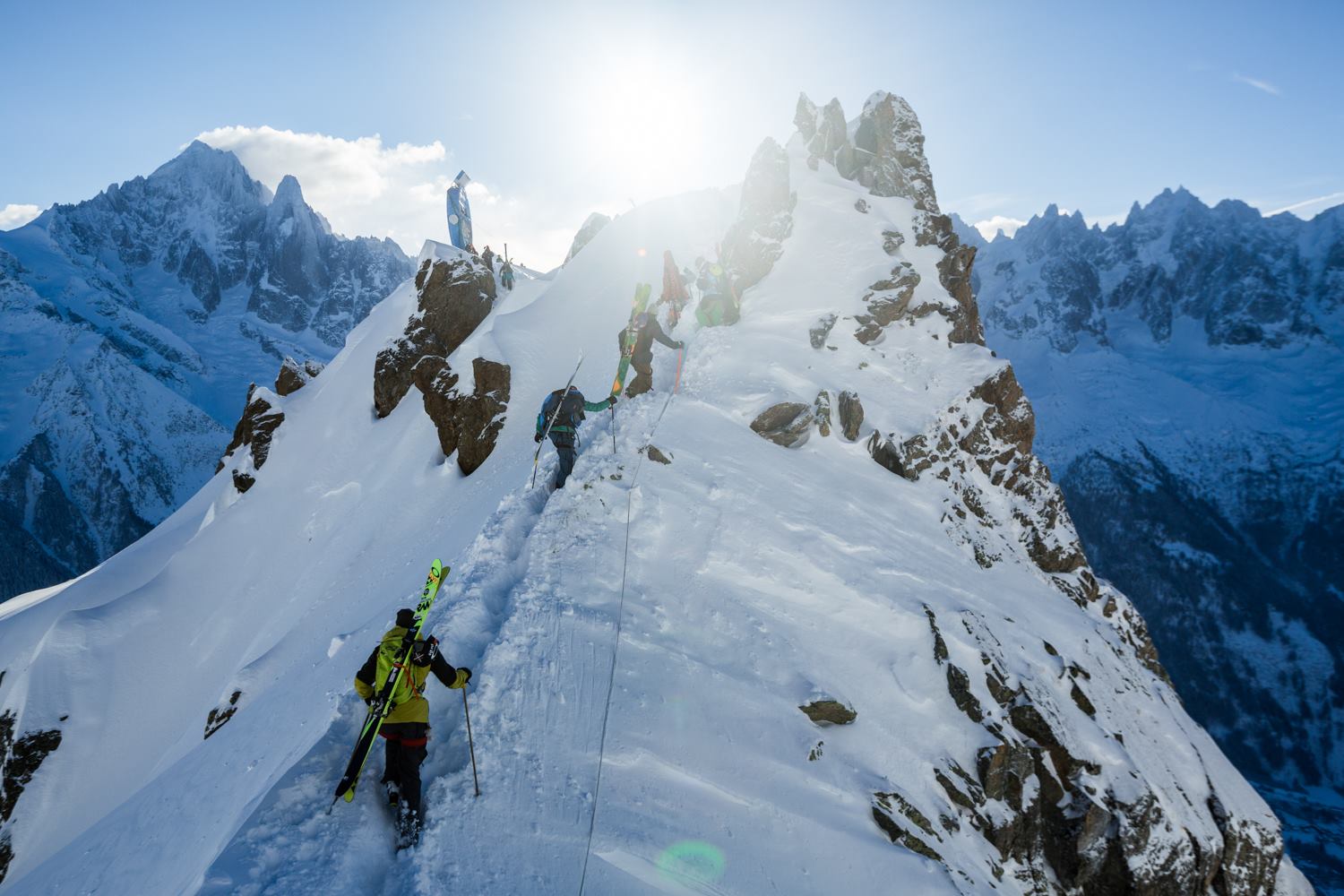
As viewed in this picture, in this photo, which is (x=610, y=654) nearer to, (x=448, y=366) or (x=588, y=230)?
(x=448, y=366)

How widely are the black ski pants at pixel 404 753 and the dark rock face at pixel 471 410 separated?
569 inches

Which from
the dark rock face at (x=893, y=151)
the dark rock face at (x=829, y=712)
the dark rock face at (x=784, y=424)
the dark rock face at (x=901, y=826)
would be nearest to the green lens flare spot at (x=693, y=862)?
the dark rock face at (x=901, y=826)

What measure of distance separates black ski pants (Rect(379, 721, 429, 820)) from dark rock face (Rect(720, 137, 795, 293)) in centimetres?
2429

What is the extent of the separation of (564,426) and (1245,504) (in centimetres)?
21127

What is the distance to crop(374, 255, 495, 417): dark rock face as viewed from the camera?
87.0 feet

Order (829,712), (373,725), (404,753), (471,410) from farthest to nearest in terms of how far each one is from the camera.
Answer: (471,410), (829,712), (373,725), (404,753)

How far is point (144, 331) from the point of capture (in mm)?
129250

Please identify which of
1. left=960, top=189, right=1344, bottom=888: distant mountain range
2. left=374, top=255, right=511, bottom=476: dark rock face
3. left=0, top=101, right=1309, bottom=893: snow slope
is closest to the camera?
left=0, top=101, right=1309, bottom=893: snow slope

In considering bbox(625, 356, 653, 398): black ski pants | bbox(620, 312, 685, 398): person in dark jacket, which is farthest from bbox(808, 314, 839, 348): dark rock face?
bbox(625, 356, 653, 398): black ski pants

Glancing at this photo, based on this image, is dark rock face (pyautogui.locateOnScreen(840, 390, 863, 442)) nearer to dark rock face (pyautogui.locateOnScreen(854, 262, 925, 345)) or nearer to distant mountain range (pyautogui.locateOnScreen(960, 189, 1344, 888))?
dark rock face (pyautogui.locateOnScreen(854, 262, 925, 345))

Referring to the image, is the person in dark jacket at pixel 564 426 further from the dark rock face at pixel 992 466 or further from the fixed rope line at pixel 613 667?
the dark rock face at pixel 992 466

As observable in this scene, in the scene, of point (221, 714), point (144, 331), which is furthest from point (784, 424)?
point (144, 331)

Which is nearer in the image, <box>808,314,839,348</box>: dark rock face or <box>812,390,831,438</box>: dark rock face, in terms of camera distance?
<box>812,390,831,438</box>: dark rock face

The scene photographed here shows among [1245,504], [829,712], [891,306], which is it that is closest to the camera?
[829,712]
